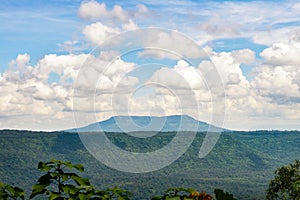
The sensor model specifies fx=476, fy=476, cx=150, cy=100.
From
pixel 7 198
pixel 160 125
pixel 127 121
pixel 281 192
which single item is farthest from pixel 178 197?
pixel 281 192

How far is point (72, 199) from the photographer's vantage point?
395cm

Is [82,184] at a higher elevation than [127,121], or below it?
below

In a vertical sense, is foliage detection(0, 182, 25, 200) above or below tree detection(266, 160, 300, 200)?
above

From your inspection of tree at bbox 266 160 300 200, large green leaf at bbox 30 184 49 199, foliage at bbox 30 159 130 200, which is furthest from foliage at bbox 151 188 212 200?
tree at bbox 266 160 300 200

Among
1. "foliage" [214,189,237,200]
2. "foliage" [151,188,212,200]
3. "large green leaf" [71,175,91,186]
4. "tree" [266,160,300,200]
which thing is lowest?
"tree" [266,160,300,200]

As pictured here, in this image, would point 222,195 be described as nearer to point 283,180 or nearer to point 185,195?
point 185,195

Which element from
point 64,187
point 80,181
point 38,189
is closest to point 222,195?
point 80,181

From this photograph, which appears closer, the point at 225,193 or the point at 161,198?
the point at 225,193

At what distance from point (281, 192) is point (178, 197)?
69.8m

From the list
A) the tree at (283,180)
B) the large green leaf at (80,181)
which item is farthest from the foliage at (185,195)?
the tree at (283,180)

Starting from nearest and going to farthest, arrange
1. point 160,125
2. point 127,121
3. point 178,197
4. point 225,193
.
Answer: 1. point 225,193
2. point 178,197
3. point 127,121
4. point 160,125

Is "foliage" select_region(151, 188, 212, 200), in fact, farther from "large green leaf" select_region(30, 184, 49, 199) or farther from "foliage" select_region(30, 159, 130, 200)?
"large green leaf" select_region(30, 184, 49, 199)

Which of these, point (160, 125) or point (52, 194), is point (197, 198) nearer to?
point (52, 194)

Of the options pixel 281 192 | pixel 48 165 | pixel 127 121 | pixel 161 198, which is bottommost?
pixel 281 192
